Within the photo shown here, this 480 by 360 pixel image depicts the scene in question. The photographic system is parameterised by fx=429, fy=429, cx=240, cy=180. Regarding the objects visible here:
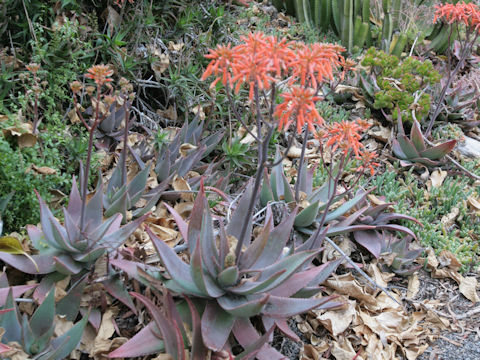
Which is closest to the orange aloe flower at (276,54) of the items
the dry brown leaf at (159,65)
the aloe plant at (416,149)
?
the dry brown leaf at (159,65)

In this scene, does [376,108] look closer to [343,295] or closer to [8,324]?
[343,295]

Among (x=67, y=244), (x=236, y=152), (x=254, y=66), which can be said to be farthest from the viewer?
(x=236, y=152)

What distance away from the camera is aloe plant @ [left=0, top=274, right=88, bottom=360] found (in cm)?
169

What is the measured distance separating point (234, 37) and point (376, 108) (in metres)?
1.54

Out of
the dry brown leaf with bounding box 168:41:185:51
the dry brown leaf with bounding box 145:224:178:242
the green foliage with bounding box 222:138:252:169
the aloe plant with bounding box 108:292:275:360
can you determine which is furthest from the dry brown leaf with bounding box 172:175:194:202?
the dry brown leaf with bounding box 168:41:185:51

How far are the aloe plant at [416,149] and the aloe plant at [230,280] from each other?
209 cm

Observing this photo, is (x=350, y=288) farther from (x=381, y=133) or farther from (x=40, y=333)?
(x=381, y=133)

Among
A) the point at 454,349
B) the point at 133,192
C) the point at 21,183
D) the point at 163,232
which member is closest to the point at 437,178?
the point at 454,349

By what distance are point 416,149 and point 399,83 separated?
80 cm

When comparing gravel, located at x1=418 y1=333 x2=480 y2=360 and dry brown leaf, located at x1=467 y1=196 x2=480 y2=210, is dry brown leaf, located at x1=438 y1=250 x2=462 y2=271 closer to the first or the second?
gravel, located at x1=418 y1=333 x2=480 y2=360

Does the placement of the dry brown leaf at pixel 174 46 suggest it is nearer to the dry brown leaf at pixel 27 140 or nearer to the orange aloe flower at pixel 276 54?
the dry brown leaf at pixel 27 140

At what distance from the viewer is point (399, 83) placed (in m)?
4.15

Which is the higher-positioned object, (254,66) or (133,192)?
(254,66)

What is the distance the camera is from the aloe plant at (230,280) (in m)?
1.79
